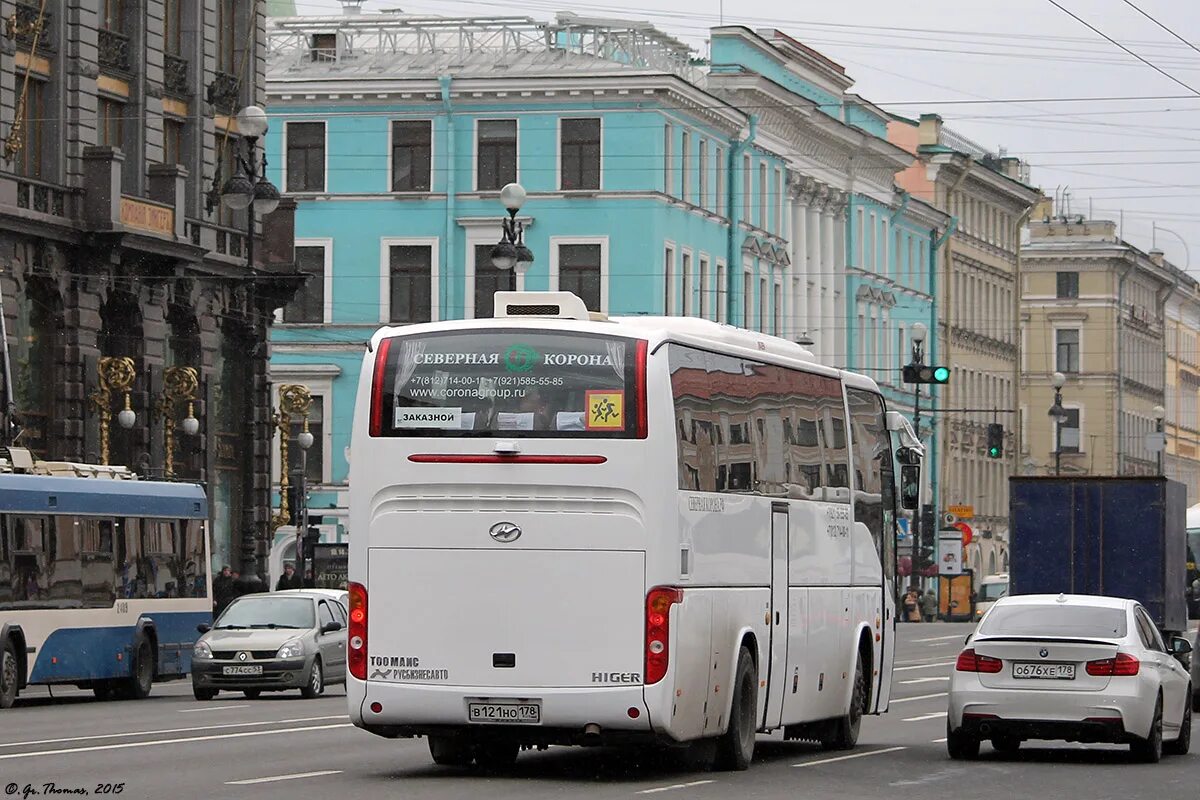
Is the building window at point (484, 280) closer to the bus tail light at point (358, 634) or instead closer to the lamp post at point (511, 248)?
the lamp post at point (511, 248)

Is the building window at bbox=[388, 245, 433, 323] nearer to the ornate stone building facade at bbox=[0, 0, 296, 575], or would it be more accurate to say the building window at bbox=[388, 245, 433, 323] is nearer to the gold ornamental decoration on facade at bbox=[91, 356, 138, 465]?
the ornate stone building facade at bbox=[0, 0, 296, 575]

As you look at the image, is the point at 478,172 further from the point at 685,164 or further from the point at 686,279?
the point at 686,279

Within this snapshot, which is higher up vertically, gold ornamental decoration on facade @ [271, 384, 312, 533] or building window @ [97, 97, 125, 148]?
building window @ [97, 97, 125, 148]

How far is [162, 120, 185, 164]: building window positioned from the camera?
53.2m

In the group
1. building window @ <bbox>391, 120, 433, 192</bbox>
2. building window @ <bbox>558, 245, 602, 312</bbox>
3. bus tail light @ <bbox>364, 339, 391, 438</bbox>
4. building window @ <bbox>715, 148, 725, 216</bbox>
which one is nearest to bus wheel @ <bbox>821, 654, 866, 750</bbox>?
bus tail light @ <bbox>364, 339, 391, 438</bbox>

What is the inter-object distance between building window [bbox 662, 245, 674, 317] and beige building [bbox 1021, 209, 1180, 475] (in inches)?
2271

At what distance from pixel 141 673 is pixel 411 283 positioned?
129ft

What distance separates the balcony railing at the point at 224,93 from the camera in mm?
55156

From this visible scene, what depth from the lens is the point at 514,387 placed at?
19234mm

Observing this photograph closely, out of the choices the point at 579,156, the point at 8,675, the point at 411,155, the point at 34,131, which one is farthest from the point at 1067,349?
the point at 8,675

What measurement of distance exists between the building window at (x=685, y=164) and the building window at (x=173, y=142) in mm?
21730

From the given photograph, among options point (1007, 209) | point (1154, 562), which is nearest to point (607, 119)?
point (1154, 562)

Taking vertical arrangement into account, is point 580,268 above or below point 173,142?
below

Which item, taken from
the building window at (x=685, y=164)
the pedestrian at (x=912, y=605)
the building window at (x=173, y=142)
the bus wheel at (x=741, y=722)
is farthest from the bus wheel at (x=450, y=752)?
the pedestrian at (x=912, y=605)
